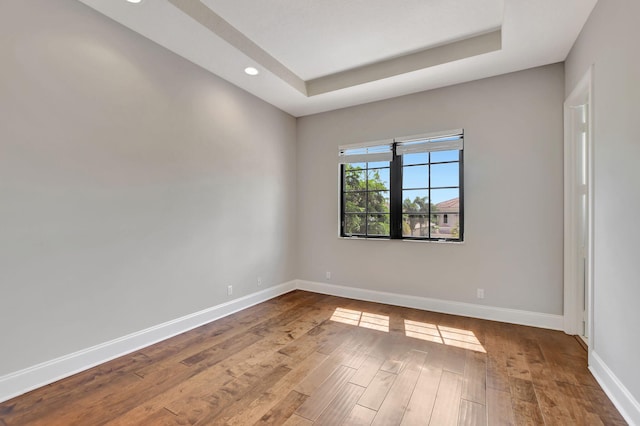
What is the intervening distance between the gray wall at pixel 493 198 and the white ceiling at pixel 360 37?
0.27 m

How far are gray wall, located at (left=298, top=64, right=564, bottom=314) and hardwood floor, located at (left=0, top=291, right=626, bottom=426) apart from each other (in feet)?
1.82

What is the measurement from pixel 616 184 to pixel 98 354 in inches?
160

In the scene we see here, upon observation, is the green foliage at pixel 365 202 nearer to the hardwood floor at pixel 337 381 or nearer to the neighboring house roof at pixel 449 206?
the neighboring house roof at pixel 449 206

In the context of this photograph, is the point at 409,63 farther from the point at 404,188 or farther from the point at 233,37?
the point at 233,37

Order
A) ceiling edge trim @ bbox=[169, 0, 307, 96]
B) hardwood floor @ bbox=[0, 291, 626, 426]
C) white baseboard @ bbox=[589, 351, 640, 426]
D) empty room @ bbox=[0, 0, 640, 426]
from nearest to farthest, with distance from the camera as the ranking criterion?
white baseboard @ bbox=[589, 351, 640, 426] < hardwood floor @ bbox=[0, 291, 626, 426] < empty room @ bbox=[0, 0, 640, 426] < ceiling edge trim @ bbox=[169, 0, 307, 96]

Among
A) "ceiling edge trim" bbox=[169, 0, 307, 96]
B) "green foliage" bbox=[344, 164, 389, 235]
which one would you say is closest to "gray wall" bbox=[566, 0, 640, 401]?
"green foliage" bbox=[344, 164, 389, 235]

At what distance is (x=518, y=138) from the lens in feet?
10.9

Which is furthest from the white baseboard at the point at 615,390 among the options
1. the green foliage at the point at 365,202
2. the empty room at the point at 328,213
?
the green foliage at the point at 365,202

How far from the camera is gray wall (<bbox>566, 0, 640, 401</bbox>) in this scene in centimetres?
172

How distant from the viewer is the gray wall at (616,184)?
5.65 ft

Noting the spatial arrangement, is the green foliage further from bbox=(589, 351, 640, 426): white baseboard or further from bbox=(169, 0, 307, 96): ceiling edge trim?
bbox=(589, 351, 640, 426): white baseboard

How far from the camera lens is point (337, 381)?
7.25 feet

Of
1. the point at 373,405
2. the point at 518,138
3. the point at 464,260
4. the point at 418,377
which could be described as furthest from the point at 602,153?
the point at 373,405

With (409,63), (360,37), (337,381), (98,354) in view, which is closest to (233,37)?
(360,37)
